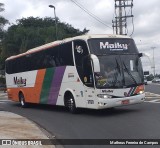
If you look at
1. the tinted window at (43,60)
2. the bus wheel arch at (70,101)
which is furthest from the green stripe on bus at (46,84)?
the bus wheel arch at (70,101)

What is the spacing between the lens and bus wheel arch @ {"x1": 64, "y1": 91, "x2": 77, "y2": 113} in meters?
18.5

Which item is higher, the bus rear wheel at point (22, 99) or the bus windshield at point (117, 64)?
the bus windshield at point (117, 64)

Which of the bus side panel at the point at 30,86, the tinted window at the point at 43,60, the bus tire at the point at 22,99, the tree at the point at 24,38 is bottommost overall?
the bus tire at the point at 22,99

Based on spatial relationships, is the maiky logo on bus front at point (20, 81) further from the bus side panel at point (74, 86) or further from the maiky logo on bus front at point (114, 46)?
the maiky logo on bus front at point (114, 46)

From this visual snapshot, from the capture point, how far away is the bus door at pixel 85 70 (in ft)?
55.5

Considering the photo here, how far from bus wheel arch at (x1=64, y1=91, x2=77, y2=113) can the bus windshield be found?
2365 mm

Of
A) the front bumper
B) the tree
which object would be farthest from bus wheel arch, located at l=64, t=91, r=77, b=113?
the tree

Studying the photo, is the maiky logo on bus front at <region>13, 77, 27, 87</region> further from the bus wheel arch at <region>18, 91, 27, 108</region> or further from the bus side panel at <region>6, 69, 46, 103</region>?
the bus wheel arch at <region>18, 91, 27, 108</region>

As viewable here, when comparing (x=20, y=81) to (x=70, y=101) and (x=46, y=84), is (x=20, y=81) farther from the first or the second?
(x=70, y=101)

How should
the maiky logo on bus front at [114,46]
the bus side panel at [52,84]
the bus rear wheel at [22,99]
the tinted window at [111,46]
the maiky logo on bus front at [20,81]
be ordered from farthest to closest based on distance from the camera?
1. the bus rear wheel at [22,99]
2. the maiky logo on bus front at [20,81]
3. the bus side panel at [52,84]
4. the maiky logo on bus front at [114,46]
5. the tinted window at [111,46]

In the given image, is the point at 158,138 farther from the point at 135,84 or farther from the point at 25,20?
the point at 25,20

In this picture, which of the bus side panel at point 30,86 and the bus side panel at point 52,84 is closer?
the bus side panel at point 52,84

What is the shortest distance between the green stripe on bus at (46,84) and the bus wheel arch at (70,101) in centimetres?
180

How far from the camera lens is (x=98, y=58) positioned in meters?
16.7
